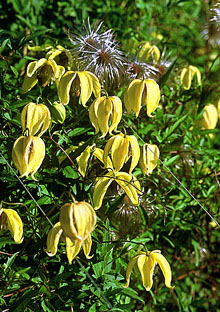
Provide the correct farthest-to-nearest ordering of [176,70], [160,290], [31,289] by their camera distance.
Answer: [176,70] → [160,290] → [31,289]

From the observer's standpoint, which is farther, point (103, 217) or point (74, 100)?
point (74, 100)

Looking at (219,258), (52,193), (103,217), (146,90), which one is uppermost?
(146,90)

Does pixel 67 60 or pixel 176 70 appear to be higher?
pixel 67 60

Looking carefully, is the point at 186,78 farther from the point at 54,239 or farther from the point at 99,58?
the point at 54,239

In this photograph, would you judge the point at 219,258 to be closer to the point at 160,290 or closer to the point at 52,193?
the point at 160,290

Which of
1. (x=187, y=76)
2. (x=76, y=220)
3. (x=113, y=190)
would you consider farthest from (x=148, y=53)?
(x=76, y=220)

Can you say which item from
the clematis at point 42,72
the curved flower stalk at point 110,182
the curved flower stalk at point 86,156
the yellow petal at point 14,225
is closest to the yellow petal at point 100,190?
the curved flower stalk at point 110,182

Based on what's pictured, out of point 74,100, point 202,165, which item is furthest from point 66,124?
point 202,165

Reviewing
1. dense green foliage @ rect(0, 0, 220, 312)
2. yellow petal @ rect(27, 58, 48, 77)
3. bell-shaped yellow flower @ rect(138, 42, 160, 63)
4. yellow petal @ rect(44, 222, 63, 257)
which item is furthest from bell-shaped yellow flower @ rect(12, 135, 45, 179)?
bell-shaped yellow flower @ rect(138, 42, 160, 63)
